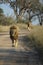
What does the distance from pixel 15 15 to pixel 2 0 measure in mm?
4102

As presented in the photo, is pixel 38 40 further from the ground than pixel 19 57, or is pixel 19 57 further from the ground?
pixel 19 57

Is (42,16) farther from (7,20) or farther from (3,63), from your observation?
(3,63)

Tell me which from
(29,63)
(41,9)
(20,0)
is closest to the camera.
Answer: (29,63)

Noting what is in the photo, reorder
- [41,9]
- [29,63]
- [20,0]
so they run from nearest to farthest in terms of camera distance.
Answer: [29,63] → [20,0] → [41,9]

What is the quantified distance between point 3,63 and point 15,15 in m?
49.4

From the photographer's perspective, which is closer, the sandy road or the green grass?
the sandy road

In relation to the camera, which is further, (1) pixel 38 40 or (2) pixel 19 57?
(1) pixel 38 40

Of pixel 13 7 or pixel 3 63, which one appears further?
pixel 13 7

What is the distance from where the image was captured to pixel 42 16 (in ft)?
226

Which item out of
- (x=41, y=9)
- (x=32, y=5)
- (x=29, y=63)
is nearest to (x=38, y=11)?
(x=41, y=9)

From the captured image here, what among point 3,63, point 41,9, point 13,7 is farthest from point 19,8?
point 3,63

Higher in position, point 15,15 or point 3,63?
point 3,63

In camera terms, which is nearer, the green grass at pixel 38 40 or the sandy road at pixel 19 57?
the sandy road at pixel 19 57

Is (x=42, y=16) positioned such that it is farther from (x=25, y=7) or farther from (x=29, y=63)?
(x=29, y=63)
